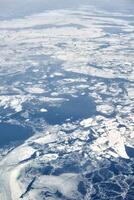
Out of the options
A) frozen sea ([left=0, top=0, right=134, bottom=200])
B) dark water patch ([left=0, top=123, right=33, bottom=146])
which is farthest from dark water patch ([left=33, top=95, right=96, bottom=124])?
dark water patch ([left=0, top=123, right=33, bottom=146])

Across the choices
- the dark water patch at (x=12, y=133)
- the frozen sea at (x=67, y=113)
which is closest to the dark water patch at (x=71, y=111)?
the frozen sea at (x=67, y=113)

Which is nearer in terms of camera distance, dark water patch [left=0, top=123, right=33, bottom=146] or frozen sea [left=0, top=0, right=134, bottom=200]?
frozen sea [left=0, top=0, right=134, bottom=200]

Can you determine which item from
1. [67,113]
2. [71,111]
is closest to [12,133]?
[67,113]

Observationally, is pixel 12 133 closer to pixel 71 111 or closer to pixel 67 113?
pixel 67 113

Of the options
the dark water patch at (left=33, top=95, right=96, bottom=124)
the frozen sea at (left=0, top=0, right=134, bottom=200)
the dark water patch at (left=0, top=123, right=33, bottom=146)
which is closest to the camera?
the frozen sea at (left=0, top=0, right=134, bottom=200)

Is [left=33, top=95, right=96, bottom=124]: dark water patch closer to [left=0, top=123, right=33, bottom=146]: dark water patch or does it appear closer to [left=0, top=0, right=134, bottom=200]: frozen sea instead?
[left=0, top=0, right=134, bottom=200]: frozen sea

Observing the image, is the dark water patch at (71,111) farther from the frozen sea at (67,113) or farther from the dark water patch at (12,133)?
the dark water patch at (12,133)

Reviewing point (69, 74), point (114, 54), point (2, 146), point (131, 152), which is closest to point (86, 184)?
point (131, 152)
